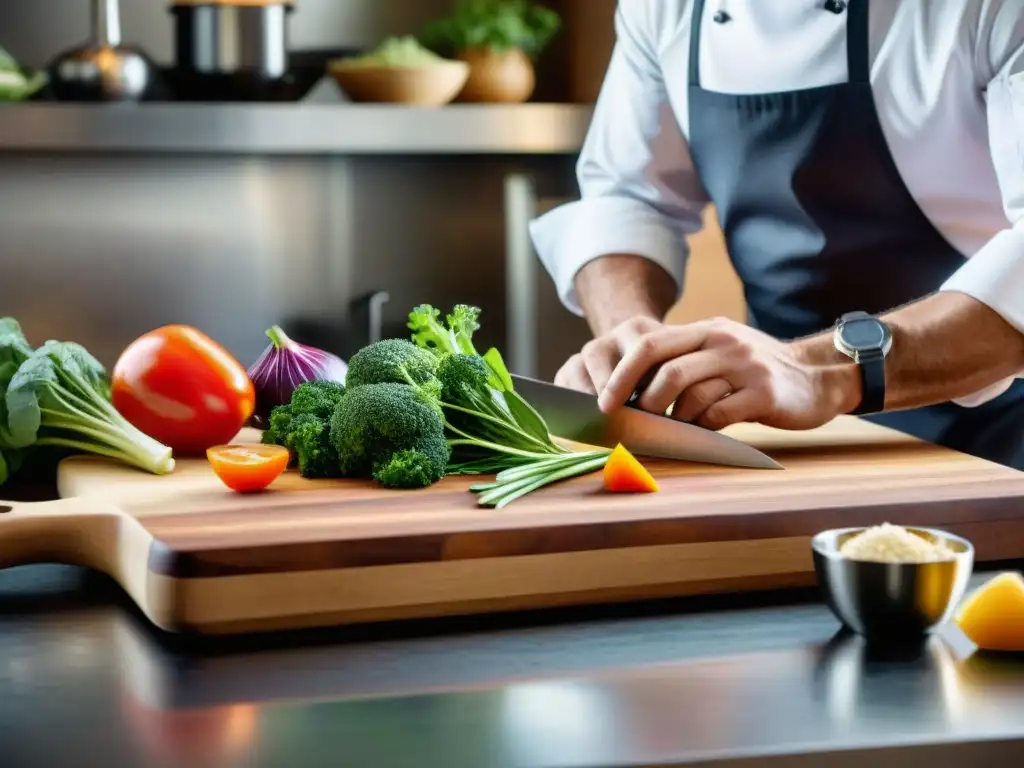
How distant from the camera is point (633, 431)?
1.37m

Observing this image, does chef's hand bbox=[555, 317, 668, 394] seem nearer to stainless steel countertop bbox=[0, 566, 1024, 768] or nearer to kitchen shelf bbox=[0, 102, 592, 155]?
stainless steel countertop bbox=[0, 566, 1024, 768]

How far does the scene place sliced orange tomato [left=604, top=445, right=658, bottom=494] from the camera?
1189 mm

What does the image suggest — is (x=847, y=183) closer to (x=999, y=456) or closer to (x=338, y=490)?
(x=999, y=456)

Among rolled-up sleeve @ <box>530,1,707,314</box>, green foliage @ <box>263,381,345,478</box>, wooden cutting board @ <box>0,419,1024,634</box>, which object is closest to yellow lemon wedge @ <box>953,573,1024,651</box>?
wooden cutting board @ <box>0,419,1024,634</box>

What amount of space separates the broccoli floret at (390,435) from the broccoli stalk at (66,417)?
182 millimetres

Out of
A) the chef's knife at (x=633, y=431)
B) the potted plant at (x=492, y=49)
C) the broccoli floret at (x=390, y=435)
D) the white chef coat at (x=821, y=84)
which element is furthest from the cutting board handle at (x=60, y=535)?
the potted plant at (x=492, y=49)

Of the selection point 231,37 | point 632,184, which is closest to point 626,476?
point 632,184

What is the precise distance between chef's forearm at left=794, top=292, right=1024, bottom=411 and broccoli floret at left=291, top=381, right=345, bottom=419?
452mm

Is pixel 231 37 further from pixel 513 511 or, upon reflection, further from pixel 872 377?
pixel 513 511

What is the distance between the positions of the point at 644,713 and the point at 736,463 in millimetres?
497

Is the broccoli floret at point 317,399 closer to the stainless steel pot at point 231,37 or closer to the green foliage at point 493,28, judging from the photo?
the stainless steel pot at point 231,37

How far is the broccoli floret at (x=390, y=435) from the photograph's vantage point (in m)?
1.22

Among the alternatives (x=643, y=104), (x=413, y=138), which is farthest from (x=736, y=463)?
(x=413, y=138)

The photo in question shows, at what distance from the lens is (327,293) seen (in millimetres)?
3174
